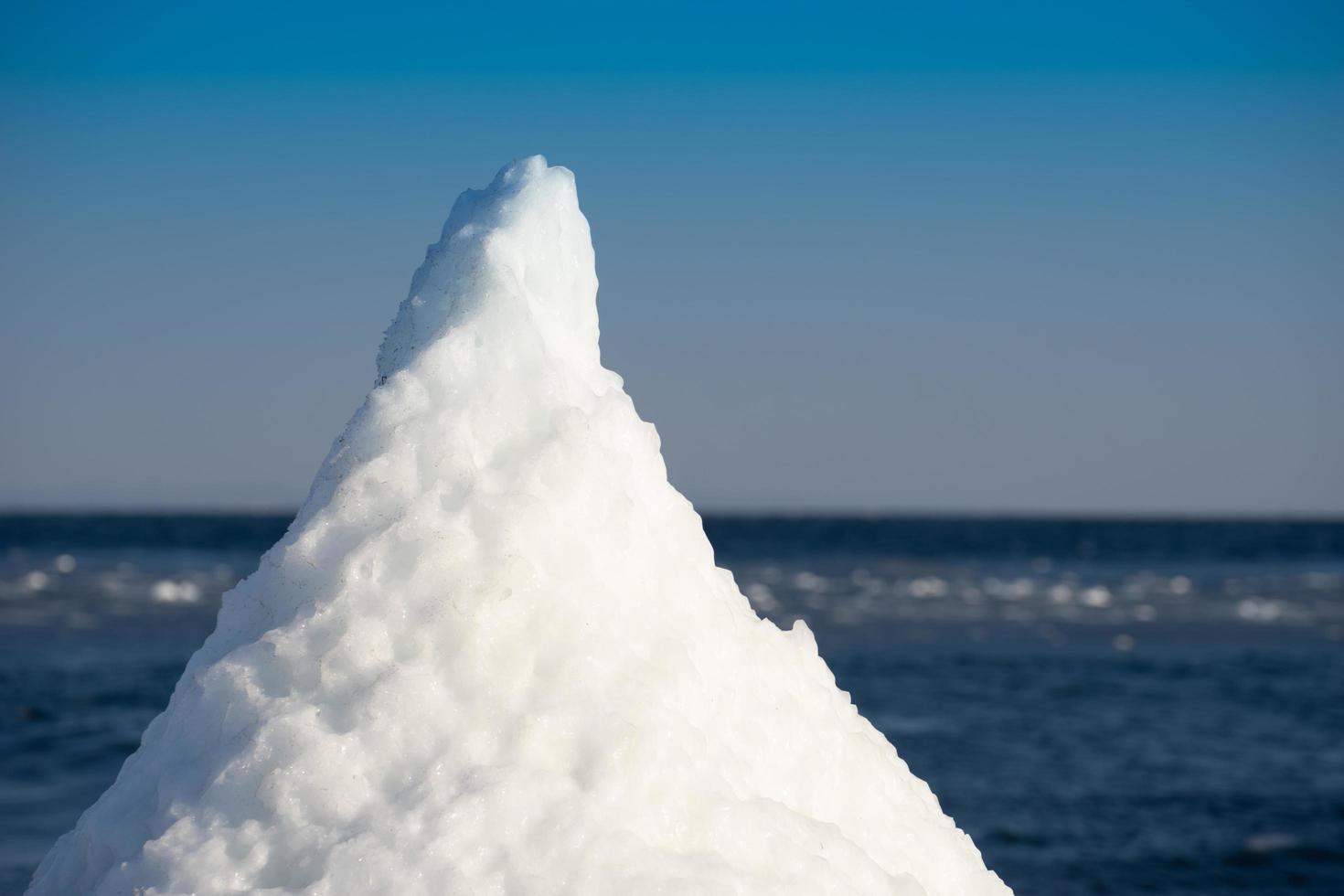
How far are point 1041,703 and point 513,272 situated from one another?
46.8ft

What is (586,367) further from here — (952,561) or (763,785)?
(952,561)

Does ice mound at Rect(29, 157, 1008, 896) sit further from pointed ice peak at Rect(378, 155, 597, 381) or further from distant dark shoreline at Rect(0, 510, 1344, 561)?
distant dark shoreline at Rect(0, 510, 1344, 561)

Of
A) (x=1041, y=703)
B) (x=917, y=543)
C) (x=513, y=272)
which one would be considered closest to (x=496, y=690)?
(x=513, y=272)

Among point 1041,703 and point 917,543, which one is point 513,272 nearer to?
point 1041,703

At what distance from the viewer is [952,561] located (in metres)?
45.9

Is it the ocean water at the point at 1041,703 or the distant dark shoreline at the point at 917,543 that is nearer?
the ocean water at the point at 1041,703

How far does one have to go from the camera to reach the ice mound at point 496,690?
194cm

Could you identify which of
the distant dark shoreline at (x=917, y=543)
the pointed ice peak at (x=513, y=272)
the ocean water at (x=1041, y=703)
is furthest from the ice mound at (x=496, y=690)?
the distant dark shoreline at (x=917, y=543)

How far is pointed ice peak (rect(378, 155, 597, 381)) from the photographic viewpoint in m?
2.45

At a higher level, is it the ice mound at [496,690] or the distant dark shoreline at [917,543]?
the ice mound at [496,690]

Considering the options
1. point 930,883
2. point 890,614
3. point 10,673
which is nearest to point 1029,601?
point 890,614

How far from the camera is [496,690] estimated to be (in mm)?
2104

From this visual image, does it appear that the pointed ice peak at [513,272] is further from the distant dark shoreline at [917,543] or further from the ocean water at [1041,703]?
the distant dark shoreline at [917,543]

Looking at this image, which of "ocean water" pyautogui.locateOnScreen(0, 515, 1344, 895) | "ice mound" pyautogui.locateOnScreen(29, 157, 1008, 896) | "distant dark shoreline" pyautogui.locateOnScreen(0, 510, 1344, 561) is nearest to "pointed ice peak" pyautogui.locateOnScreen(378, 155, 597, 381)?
"ice mound" pyautogui.locateOnScreen(29, 157, 1008, 896)
